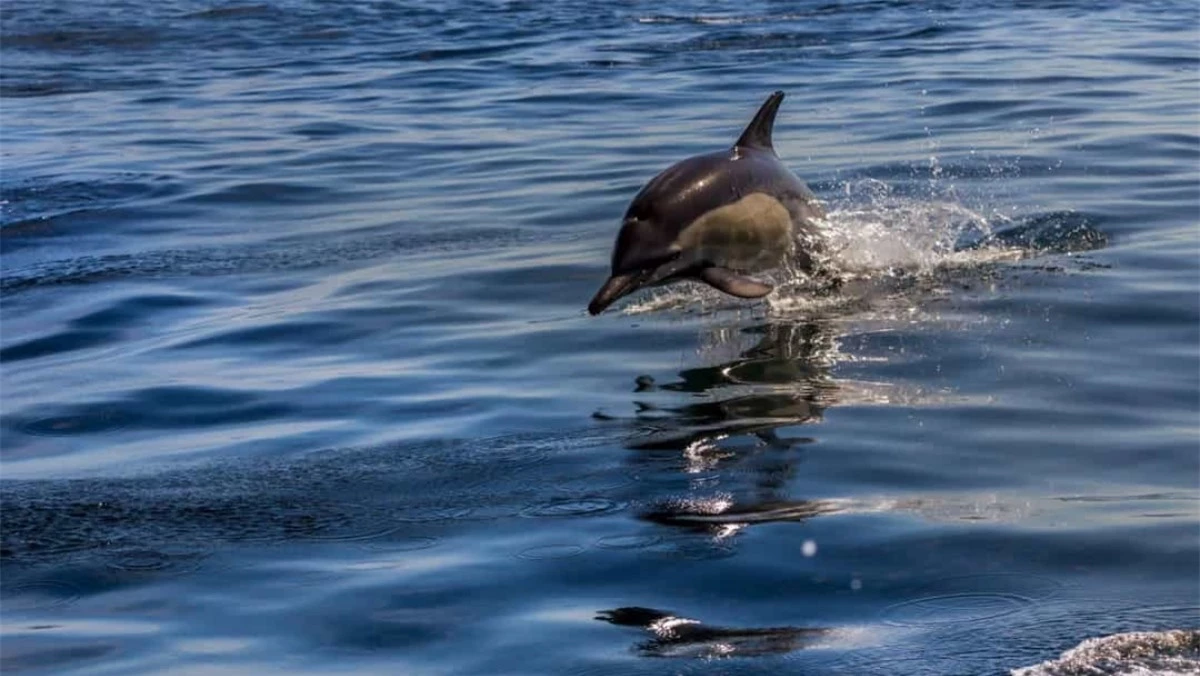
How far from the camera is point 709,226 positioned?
A: 8.62 m

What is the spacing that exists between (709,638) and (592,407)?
2.76 meters

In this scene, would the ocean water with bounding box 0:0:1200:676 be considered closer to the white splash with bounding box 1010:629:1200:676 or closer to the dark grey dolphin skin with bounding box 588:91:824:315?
the white splash with bounding box 1010:629:1200:676

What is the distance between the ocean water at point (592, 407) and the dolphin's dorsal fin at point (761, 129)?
2.01 ft

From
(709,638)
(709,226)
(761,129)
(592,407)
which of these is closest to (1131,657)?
(709,638)

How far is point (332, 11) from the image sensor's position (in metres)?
29.4

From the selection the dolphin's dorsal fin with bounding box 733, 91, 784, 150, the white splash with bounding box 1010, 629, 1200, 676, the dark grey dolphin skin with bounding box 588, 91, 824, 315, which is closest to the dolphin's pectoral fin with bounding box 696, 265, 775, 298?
the dark grey dolphin skin with bounding box 588, 91, 824, 315

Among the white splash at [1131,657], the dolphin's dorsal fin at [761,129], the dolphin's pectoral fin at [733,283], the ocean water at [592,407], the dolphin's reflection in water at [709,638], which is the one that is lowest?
the ocean water at [592,407]

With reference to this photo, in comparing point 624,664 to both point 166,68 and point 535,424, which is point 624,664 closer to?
point 535,424

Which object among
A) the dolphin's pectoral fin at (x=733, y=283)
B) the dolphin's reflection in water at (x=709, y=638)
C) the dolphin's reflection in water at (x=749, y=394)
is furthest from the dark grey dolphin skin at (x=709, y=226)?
the dolphin's reflection in water at (x=709, y=638)

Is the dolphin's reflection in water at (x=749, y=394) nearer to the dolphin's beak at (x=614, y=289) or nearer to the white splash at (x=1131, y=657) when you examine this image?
the dolphin's beak at (x=614, y=289)

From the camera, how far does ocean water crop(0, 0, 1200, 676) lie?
5395mm

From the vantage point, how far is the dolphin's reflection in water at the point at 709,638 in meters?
5.02

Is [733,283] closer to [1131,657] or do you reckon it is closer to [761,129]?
[761,129]

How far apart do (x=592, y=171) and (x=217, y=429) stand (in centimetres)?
703
